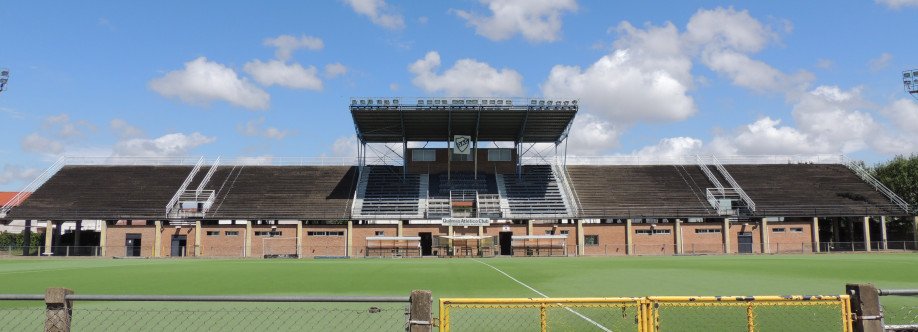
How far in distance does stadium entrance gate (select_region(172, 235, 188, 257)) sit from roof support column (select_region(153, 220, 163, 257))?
1076mm

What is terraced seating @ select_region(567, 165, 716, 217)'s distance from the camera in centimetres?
5962

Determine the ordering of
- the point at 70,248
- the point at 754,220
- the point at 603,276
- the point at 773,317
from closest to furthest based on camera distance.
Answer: the point at 773,317 → the point at 603,276 → the point at 70,248 → the point at 754,220

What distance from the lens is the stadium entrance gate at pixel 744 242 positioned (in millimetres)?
58000

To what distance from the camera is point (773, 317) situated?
13.0 metres

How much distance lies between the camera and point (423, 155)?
69.2 m

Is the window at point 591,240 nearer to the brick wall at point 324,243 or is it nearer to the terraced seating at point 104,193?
the brick wall at point 324,243

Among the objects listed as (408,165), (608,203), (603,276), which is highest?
(408,165)

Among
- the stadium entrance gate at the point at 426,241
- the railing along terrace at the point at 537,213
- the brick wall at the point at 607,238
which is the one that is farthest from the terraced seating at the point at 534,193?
the stadium entrance gate at the point at 426,241

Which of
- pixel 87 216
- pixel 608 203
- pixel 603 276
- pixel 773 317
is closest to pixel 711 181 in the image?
pixel 608 203

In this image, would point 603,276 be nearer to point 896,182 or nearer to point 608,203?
point 608,203

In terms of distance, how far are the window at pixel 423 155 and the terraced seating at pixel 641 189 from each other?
596 inches

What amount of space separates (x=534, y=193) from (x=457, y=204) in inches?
324

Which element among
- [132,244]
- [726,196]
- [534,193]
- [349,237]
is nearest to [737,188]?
[726,196]

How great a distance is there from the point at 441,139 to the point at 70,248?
36.2 m
